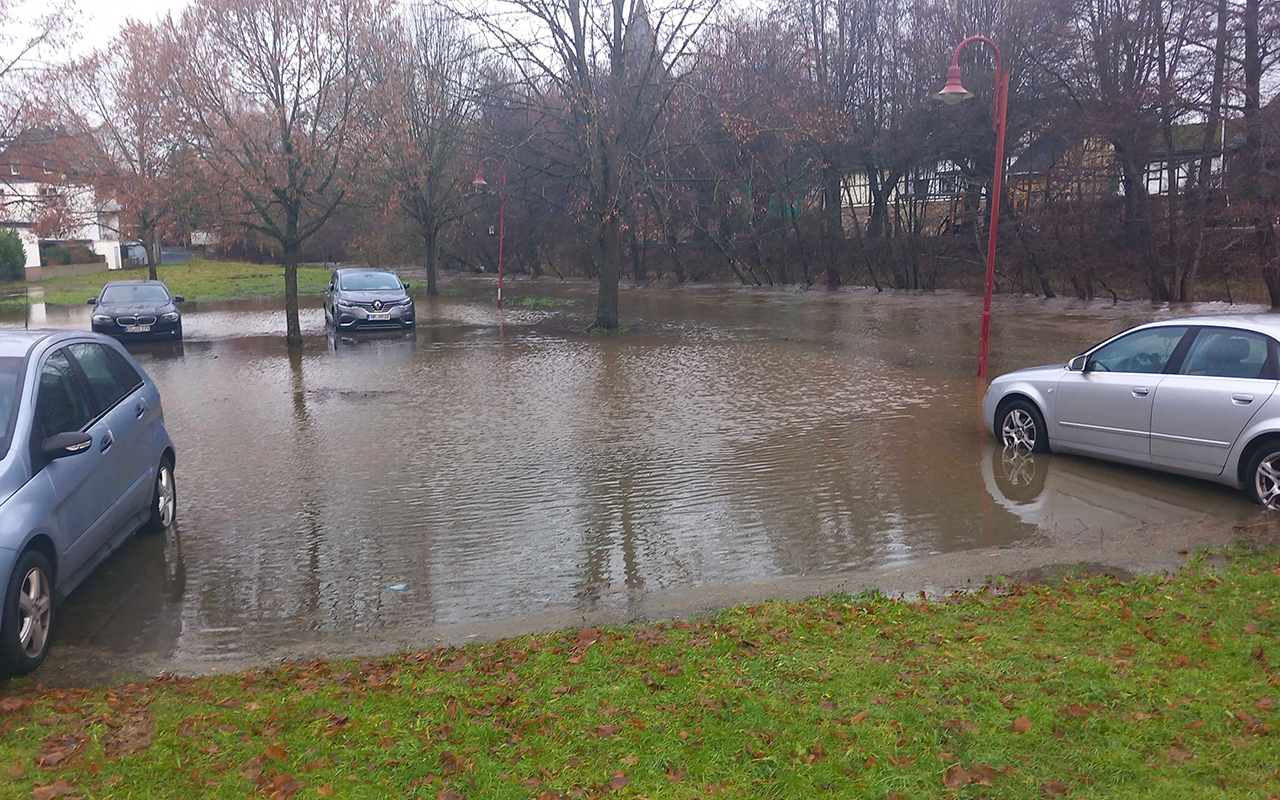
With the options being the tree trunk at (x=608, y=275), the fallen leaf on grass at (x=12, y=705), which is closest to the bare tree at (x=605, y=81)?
the tree trunk at (x=608, y=275)

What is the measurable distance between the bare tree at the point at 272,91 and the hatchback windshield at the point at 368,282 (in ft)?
15.6

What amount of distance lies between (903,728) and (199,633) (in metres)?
4.21

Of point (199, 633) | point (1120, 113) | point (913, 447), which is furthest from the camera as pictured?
point (1120, 113)

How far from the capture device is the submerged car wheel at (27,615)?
4.96 m

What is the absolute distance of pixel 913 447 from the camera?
10.8m

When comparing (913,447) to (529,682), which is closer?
(529,682)

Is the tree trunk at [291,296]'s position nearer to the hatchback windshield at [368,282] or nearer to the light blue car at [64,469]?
the hatchback windshield at [368,282]

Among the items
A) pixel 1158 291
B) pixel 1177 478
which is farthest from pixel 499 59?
pixel 1177 478

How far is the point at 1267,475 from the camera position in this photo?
7762mm

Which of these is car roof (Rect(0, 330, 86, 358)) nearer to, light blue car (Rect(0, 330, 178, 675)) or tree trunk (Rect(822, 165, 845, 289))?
light blue car (Rect(0, 330, 178, 675))

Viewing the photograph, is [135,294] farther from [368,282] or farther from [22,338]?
[22,338]

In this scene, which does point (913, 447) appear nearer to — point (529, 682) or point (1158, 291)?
point (529, 682)

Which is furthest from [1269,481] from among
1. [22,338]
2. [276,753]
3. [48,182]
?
[48,182]

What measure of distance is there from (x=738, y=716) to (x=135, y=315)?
23.6 meters
